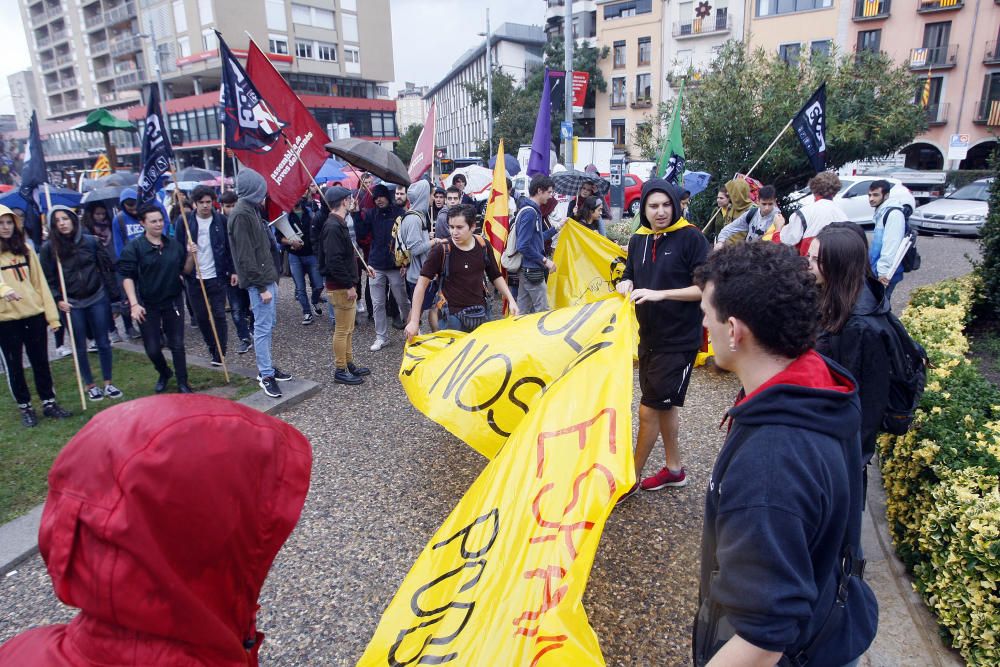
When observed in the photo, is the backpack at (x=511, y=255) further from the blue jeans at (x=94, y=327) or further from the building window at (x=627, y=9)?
the building window at (x=627, y=9)

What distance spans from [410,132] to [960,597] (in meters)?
51.2

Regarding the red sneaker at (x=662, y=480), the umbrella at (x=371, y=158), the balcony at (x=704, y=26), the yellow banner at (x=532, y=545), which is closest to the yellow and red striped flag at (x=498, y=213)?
the umbrella at (x=371, y=158)

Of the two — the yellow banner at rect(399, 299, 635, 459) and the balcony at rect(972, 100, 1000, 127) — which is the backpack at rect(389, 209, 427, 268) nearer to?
the yellow banner at rect(399, 299, 635, 459)

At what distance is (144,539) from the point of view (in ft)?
3.21

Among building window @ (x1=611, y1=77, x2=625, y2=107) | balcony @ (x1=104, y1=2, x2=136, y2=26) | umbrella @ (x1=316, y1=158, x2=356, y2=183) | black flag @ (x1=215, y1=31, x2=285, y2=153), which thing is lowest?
umbrella @ (x1=316, y1=158, x2=356, y2=183)

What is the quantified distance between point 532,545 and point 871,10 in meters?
40.6

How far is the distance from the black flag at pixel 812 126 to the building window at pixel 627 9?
128 feet

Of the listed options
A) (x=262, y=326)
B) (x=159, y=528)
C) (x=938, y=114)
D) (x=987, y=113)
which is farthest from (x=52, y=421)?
(x=987, y=113)

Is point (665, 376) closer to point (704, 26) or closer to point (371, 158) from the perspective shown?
point (371, 158)

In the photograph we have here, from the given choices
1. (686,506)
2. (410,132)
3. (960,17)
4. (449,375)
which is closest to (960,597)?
(686,506)

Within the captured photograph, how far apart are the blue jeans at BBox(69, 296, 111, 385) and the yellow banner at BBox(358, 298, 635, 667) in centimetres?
495

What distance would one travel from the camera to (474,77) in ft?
230

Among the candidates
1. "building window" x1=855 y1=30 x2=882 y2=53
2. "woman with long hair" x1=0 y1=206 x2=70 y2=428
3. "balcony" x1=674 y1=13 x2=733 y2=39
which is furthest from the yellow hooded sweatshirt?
"balcony" x1=674 y1=13 x2=733 y2=39

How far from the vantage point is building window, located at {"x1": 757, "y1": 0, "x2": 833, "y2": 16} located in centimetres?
3372
